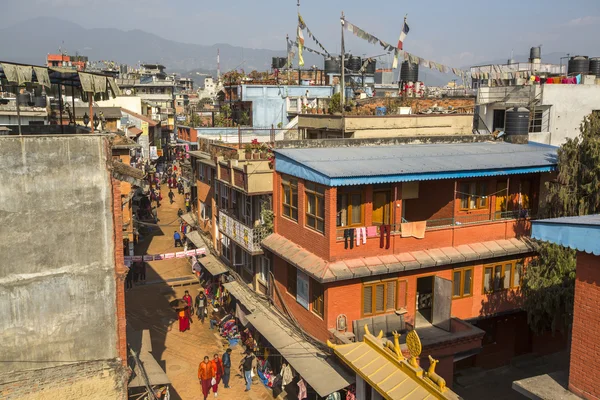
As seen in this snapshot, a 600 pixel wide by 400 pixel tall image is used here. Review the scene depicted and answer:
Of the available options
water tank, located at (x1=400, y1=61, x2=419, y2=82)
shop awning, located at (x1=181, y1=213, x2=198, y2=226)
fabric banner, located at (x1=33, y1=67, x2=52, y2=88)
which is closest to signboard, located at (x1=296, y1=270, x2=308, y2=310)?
fabric banner, located at (x1=33, y1=67, x2=52, y2=88)

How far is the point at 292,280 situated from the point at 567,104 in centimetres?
1620

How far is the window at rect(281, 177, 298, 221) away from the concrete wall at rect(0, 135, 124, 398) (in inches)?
254

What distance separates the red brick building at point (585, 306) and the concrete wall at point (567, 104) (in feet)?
59.0

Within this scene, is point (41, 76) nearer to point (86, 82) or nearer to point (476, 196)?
point (86, 82)

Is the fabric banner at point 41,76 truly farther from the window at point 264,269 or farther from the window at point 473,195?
the window at point 473,195

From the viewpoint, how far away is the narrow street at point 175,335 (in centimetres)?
2106

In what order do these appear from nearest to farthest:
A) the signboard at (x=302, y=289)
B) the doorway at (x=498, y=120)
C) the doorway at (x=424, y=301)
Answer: the signboard at (x=302, y=289) < the doorway at (x=424, y=301) < the doorway at (x=498, y=120)

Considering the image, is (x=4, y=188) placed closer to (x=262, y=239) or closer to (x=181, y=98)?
(x=262, y=239)

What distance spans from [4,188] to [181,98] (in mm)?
104505

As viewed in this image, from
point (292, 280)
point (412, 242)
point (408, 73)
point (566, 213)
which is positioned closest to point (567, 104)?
point (408, 73)

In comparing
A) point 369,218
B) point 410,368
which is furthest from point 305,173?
point 410,368

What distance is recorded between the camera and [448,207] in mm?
20062

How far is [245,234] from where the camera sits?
75.7 ft

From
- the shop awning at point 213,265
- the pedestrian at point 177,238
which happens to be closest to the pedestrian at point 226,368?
the shop awning at point 213,265
